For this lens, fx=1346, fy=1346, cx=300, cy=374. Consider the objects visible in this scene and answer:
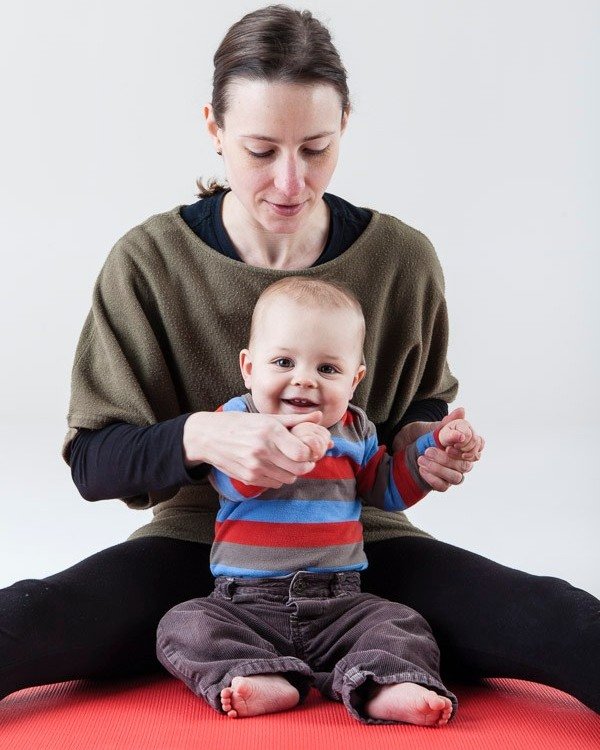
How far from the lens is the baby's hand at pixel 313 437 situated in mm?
1987

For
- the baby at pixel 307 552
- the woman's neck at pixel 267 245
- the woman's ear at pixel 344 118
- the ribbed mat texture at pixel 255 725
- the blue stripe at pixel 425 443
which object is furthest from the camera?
the woman's neck at pixel 267 245

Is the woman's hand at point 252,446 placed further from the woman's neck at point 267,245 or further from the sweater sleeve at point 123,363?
the woman's neck at point 267,245

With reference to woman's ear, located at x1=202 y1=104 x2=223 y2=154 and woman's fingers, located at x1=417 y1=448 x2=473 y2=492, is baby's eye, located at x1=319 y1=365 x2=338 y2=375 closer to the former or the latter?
woman's fingers, located at x1=417 y1=448 x2=473 y2=492

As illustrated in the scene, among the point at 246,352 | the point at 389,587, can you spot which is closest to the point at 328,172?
the point at 246,352

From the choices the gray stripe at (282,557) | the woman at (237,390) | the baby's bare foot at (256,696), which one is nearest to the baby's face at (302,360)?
the woman at (237,390)

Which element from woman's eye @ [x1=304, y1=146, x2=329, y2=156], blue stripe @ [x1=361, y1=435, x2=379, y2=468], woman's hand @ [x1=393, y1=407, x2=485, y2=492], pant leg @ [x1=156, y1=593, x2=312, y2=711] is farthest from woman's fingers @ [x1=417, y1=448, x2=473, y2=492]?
woman's eye @ [x1=304, y1=146, x2=329, y2=156]

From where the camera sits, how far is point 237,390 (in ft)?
8.10

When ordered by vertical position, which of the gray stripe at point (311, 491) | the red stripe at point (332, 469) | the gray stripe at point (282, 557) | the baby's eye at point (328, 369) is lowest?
the gray stripe at point (282, 557)

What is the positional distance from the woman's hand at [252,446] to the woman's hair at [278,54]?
1.86 feet

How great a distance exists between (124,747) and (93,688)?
0.29 m

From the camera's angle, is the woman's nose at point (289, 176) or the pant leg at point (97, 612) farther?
the woman's nose at point (289, 176)

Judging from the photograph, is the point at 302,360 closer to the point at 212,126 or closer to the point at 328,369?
the point at 328,369

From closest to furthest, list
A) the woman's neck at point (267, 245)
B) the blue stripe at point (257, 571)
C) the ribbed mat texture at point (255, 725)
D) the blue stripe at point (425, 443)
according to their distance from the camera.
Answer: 1. the ribbed mat texture at point (255, 725)
2. the blue stripe at point (257, 571)
3. the blue stripe at point (425, 443)
4. the woman's neck at point (267, 245)

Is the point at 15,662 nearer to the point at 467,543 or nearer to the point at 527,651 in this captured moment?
the point at 527,651
